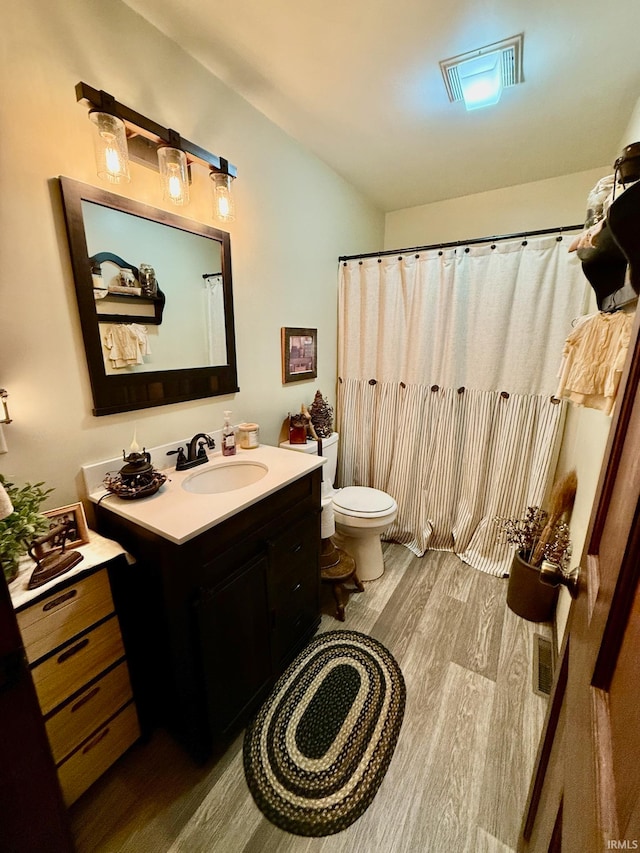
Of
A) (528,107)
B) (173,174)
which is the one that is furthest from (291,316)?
(528,107)

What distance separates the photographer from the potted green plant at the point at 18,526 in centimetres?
88

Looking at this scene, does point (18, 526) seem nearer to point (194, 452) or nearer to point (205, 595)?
point (205, 595)

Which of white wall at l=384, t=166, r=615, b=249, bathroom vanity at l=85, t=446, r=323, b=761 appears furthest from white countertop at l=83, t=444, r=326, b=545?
white wall at l=384, t=166, r=615, b=249

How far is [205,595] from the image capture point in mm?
1055

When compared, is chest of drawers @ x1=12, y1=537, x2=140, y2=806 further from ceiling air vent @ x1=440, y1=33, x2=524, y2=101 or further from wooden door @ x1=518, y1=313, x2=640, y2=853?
ceiling air vent @ x1=440, y1=33, x2=524, y2=101

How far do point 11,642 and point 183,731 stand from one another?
2.92 ft

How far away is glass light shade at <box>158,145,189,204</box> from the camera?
1.21 meters

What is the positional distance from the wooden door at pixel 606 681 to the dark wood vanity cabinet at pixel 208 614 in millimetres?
904

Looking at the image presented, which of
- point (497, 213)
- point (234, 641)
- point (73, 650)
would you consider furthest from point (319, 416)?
point (497, 213)

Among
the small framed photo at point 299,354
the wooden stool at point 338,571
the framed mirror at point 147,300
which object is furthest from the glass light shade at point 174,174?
the wooden stool at point 338,571

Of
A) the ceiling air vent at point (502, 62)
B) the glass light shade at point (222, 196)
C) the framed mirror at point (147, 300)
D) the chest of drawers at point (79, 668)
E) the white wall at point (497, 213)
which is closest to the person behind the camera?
the chest of drawers at point (79, 668)

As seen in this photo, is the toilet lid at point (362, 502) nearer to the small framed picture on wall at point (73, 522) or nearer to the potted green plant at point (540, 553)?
the potted green plant at point (540, 553)

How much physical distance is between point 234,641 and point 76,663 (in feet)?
1.50

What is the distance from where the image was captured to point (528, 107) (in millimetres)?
→ 1592
